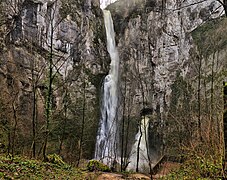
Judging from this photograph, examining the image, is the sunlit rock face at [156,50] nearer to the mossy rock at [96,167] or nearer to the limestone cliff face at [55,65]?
the limestone cliff face at [55,65]

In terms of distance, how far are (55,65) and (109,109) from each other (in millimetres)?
7847

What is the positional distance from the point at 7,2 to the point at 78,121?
45.6 feet

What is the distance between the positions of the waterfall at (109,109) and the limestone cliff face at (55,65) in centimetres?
76

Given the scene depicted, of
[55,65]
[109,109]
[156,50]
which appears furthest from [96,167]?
[156,50]

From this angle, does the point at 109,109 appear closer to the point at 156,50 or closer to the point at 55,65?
the point at 55,65

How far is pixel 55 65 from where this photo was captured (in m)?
25.9

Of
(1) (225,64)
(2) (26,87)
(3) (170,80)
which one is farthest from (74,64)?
(1) (225,64)

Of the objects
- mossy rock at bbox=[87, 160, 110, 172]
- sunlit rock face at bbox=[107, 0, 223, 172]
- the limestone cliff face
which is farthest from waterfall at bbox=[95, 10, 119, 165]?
mossy rock at bbox=[87, 160, 110, 172]

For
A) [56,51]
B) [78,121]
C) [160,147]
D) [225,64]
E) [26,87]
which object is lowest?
[160,147]

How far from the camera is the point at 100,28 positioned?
3403cm

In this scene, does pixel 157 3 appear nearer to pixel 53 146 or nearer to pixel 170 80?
pixel 170 80

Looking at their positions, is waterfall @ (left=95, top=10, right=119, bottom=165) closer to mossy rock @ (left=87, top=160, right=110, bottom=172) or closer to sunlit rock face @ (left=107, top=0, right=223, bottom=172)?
sunlit rock face @ (left=107, top=0, right=223, bottom=172)

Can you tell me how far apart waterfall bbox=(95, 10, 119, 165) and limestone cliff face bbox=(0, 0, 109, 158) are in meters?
0.76

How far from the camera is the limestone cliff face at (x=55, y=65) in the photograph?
2447cm
